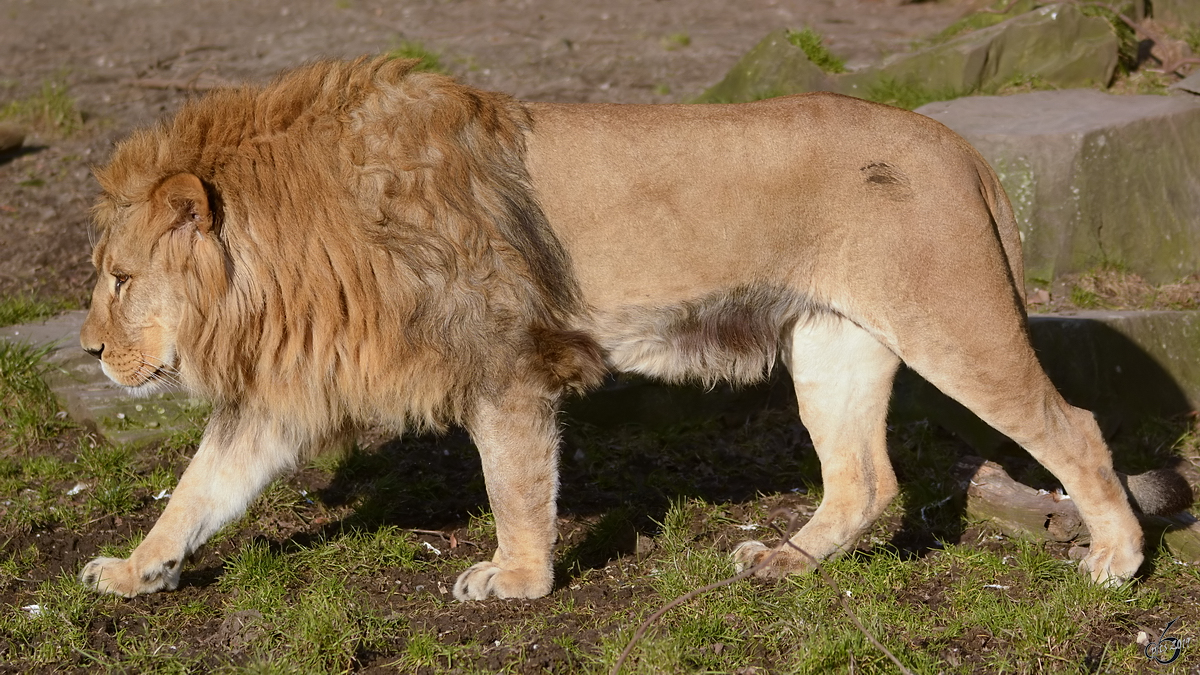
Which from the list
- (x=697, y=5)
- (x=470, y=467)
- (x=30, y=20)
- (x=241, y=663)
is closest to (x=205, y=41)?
(x=30, y=20)

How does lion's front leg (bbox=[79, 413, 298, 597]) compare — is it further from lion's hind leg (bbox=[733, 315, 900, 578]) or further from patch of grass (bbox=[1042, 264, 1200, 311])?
patch of grass (bbox=[1042, 264, 1200, 311])

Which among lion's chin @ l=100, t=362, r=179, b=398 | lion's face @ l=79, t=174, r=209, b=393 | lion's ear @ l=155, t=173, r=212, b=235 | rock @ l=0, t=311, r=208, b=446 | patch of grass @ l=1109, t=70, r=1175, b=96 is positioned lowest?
rock @ l=0, t=311, r=208, b=446

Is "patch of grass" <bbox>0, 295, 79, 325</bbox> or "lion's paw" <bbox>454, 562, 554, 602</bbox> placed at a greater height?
"patch of grass" <bbox>0, 295, 79, 325</bbox>

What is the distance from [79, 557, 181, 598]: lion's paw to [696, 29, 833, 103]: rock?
4678 mm

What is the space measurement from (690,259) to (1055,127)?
3.07 m

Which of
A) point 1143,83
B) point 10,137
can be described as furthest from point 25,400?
point 1143,83

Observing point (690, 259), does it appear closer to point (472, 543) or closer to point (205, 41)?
point (472, 543)

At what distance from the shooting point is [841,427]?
13.9 feet

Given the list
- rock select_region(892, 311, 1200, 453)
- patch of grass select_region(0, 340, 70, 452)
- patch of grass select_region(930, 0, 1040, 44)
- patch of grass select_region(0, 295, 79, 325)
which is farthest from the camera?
patch of grass select_region(930, 0, 1040, 44)

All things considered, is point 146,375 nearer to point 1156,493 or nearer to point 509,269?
point 509,269

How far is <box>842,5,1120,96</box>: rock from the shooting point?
7148mm

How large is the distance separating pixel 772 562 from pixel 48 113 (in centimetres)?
646

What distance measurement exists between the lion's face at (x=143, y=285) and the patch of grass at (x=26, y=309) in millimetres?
2453

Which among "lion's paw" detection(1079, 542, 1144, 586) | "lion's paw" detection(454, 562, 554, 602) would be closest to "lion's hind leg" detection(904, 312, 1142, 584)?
"lion's paw" detection(1079, 542, 1144, 586)
